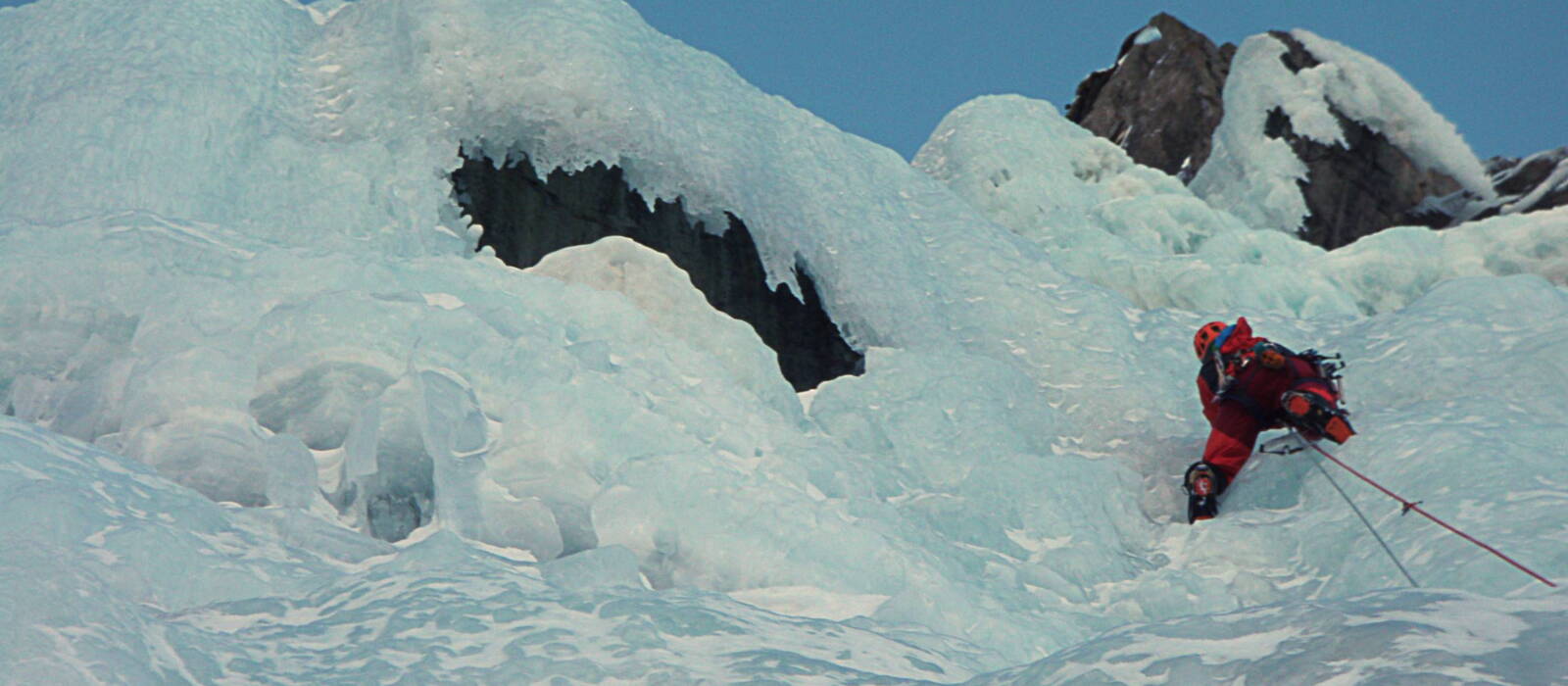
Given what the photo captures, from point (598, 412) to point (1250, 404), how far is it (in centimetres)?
331

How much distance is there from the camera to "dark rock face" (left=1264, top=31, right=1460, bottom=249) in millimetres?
16344

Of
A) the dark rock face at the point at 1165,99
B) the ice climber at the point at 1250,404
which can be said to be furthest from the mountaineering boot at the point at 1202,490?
the dark rock face at the point at 1165,99

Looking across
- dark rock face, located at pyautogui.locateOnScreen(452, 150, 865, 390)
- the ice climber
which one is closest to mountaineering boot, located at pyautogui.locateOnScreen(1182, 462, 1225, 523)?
the ice climber

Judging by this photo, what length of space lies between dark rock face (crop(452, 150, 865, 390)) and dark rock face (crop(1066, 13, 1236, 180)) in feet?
35.1

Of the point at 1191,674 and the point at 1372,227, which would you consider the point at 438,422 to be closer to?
the point at 1191,674

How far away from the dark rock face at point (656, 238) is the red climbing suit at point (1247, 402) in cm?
223

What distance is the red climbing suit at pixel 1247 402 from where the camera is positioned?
716 centimetres

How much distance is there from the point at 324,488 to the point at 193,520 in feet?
2.62

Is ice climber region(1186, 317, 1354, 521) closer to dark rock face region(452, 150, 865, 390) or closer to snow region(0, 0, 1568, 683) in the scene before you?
snow region(0, 0, 1568, 683)

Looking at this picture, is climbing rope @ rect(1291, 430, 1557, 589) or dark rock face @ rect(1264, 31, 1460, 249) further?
dark rock face @ rect(1264, 31, 1460, 249)

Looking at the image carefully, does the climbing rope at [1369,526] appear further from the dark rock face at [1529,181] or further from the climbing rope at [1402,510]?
the dark rock face at [1529,181]

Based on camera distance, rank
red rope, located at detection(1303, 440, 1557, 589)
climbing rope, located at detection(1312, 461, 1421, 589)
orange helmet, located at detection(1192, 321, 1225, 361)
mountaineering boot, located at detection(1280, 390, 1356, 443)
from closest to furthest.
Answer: red rope, located at detection(1303, 440, 1557, 589) → climbing rope, located at detection(1312, 461, 1421, 589) → mountaineering boot, located at detection(1280, 390, 1356, 443) → orange helmet, located at detection(1192, 321, 1225, 361)

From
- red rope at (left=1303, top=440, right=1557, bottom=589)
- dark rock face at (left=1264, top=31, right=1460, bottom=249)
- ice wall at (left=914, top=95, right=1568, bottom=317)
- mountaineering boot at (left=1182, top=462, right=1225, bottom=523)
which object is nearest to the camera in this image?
red rope at (left=1303, top=440, right=1557, bottom=589)

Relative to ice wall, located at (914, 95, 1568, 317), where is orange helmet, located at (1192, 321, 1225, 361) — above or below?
below
